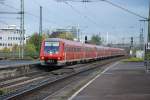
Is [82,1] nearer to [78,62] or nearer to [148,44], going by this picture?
[148,44]

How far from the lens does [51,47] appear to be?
145 feet

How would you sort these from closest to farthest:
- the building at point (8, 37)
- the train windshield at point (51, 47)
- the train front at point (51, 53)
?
the train front at point (51, 53) < the train windshield at point (51, 47) < the building at point (8, 37)

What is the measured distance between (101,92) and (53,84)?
6623 millimetres

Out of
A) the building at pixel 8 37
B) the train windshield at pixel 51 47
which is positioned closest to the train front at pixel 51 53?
the train windshield at pixel 51 47

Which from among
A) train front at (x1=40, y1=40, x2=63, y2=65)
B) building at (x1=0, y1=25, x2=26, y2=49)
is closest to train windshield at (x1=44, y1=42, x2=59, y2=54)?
train front at (x1=40, y1=40, x2=63, y2=65)

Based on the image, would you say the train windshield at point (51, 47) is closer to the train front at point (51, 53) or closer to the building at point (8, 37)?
the train front at point (51, 53)

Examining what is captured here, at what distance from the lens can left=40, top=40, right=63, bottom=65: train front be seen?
43.4m

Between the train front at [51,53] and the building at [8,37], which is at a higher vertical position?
the building at [8,37]

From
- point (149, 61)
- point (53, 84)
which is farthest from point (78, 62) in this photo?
point (53, 84)

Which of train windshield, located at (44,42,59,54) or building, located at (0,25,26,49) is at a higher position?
building, located at (0,25,26,49)

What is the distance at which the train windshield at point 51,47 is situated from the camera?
43.9m

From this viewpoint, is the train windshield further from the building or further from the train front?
the building

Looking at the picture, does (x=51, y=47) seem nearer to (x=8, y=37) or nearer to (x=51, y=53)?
(x=51, y=53)

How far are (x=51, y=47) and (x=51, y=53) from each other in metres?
0.65
